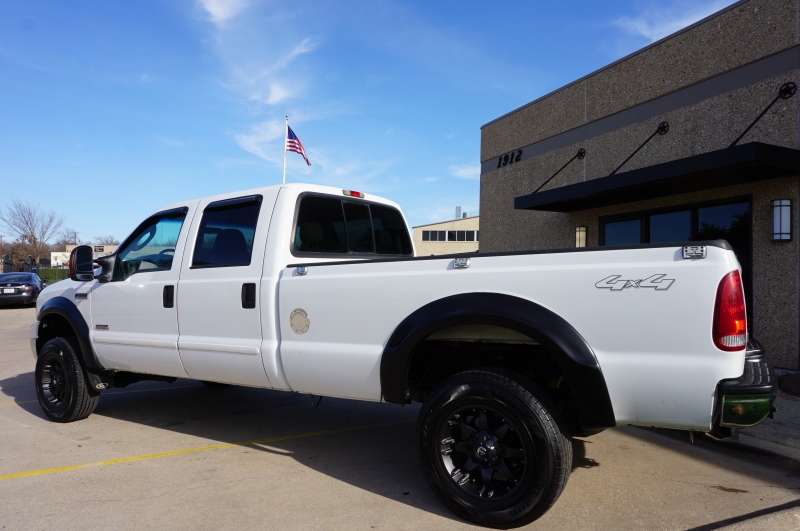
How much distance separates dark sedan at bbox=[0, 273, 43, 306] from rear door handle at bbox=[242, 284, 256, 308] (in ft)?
67.9

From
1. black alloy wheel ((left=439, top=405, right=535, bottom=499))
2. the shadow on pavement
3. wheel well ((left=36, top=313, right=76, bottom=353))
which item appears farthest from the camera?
wheel well ((left=36, top=313, right=76, bottom=353))

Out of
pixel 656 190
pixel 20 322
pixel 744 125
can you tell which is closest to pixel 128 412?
pixel 656 190

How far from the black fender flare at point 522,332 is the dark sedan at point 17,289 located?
21916mm

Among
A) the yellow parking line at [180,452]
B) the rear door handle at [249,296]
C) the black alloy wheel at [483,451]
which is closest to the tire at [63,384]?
the yellow parking line at [180,452]

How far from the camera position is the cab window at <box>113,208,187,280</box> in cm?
519

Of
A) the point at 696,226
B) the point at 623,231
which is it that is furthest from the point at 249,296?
the point at 623,231

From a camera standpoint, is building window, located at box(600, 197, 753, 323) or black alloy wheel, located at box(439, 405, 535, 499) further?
building window, located at box(600, 197, 753, 323)

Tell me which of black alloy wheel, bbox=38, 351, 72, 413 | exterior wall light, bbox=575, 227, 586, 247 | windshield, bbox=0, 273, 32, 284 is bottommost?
black alloy wheel, bbox=38, 351, 72, 413

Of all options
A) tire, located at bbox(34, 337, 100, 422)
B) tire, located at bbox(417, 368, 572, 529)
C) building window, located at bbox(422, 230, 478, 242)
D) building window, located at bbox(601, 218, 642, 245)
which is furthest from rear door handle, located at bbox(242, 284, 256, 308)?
building window, located at bbox(422, 230, 478, 242)

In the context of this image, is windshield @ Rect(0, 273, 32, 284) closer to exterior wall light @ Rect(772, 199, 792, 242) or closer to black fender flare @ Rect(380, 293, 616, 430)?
black fender flare @ Rect(380, 293, 616, 430)

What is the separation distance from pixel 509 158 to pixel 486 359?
38.6 ft

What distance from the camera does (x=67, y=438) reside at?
527cm

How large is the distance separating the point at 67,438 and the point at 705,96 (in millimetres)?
10215

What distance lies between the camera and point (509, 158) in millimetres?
15008
